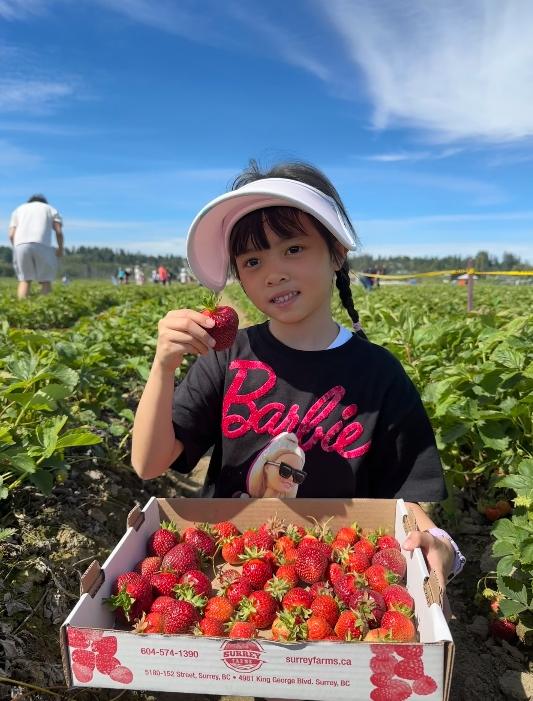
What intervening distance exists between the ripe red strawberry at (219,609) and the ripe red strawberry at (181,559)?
0.14 m

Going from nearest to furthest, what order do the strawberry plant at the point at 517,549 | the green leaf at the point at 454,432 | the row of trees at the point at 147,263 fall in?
the strawberry plant at the point at 517,549
the green leaf at the point at 454,432
the row of trees at the point at 147,263

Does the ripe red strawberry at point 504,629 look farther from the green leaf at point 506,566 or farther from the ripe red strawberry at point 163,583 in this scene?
the ripe red strawberry at point 163,583

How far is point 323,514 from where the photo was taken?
1.84 metres

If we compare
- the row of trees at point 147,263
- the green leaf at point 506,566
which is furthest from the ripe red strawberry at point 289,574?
the row of trees at point 147,263

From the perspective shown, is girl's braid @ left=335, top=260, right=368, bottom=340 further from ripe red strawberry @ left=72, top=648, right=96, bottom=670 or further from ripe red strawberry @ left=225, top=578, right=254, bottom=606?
ripe red strawberry @ left=72, top=648, right=96, bottom=670

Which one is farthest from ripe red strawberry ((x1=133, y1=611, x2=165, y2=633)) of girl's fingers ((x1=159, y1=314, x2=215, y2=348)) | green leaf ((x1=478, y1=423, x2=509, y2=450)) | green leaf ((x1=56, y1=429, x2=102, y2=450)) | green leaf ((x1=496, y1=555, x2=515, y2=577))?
green leaf ((x1=478, y1=423, x2=509, y2=450))

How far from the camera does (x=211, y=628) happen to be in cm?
146

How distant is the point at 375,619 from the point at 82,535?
1.49 m

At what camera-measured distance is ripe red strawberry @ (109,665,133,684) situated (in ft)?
3.85

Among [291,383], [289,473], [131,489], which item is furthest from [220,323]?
[131,489]

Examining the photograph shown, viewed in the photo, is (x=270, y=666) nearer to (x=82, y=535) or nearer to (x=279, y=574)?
(x=279, y=574)

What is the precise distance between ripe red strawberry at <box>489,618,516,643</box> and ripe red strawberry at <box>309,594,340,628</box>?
3.96 feet

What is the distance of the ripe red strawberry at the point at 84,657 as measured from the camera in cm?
117

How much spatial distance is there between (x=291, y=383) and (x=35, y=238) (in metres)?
9.98
